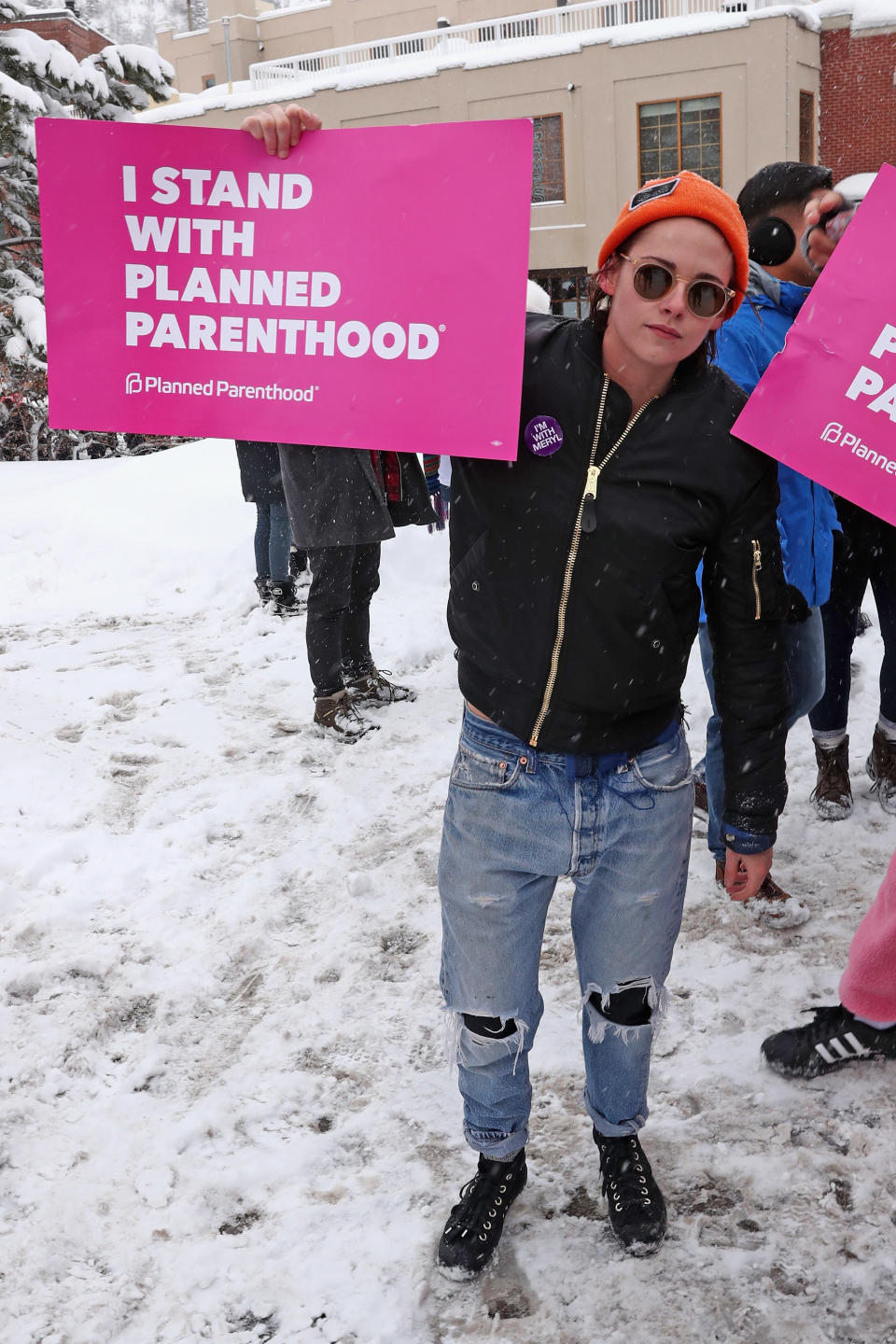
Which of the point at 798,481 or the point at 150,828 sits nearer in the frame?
the point at 798,481

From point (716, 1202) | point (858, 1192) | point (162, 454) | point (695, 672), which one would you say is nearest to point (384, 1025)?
point (716, 1202)

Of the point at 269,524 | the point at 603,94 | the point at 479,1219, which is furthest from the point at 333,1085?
the point at 603,94

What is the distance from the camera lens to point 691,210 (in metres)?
1.77

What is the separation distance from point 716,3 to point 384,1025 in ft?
84.5

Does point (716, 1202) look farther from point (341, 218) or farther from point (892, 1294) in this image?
point (341, 218)

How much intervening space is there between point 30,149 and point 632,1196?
14630 mm

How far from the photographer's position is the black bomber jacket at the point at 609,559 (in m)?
1.89

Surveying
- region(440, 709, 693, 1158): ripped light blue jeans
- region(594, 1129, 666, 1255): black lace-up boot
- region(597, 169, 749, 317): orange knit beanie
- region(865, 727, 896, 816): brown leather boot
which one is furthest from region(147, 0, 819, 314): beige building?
region(594, 1129, 666, 1255): black lace-up boot

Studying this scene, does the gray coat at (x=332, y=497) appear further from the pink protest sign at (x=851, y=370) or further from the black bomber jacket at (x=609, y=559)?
the pink protest sign at (x=851, y=370)

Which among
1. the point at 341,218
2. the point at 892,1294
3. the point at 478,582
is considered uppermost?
the point at 341,218

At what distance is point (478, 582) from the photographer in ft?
6.61

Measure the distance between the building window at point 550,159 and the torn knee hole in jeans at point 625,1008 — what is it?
75.9ft

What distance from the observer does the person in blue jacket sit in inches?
118

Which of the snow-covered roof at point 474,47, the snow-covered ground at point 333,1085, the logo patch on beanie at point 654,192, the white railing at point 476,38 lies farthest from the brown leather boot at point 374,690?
the white railing at point 476,38
